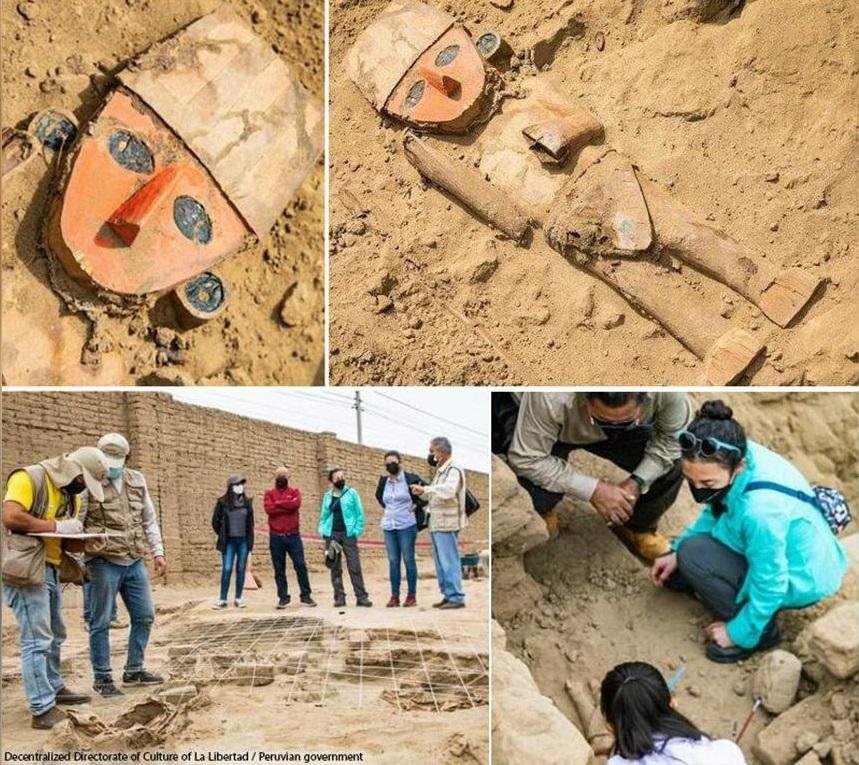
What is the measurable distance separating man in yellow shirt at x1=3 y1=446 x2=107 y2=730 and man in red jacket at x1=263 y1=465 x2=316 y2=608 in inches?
23.7

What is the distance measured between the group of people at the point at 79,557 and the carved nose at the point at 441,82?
173 centimetres

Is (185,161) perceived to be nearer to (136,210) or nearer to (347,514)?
(136,210)

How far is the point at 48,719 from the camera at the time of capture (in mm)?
3832

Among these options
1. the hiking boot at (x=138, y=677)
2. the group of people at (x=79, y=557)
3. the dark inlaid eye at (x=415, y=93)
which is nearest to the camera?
the group of people at (x=79, y=557)

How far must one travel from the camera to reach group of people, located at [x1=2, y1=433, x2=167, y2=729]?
377 centimetres

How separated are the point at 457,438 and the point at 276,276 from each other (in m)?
1.00

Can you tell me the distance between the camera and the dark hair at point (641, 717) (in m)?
2.96

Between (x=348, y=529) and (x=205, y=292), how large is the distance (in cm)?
102

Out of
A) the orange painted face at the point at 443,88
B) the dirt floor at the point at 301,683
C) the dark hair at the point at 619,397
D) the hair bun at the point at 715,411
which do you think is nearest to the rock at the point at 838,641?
the hair bun at the point at 715,411

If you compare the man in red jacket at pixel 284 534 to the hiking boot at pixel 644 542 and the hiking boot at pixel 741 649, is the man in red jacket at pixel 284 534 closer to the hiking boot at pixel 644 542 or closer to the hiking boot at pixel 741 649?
the hiking boot at pixel 644 542

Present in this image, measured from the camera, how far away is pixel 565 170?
13.4ft

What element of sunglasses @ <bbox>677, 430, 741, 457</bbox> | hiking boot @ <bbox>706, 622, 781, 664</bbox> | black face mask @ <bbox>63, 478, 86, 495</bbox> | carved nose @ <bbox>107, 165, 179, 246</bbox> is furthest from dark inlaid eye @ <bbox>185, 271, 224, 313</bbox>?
hiking boot @ <bbox>706, 622, 781, 664</bbox>

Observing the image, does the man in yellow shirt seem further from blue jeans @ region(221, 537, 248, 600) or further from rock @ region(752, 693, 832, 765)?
rock @ region(752, 693, 832, 765)

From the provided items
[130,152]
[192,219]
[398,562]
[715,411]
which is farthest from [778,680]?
[130,152]
